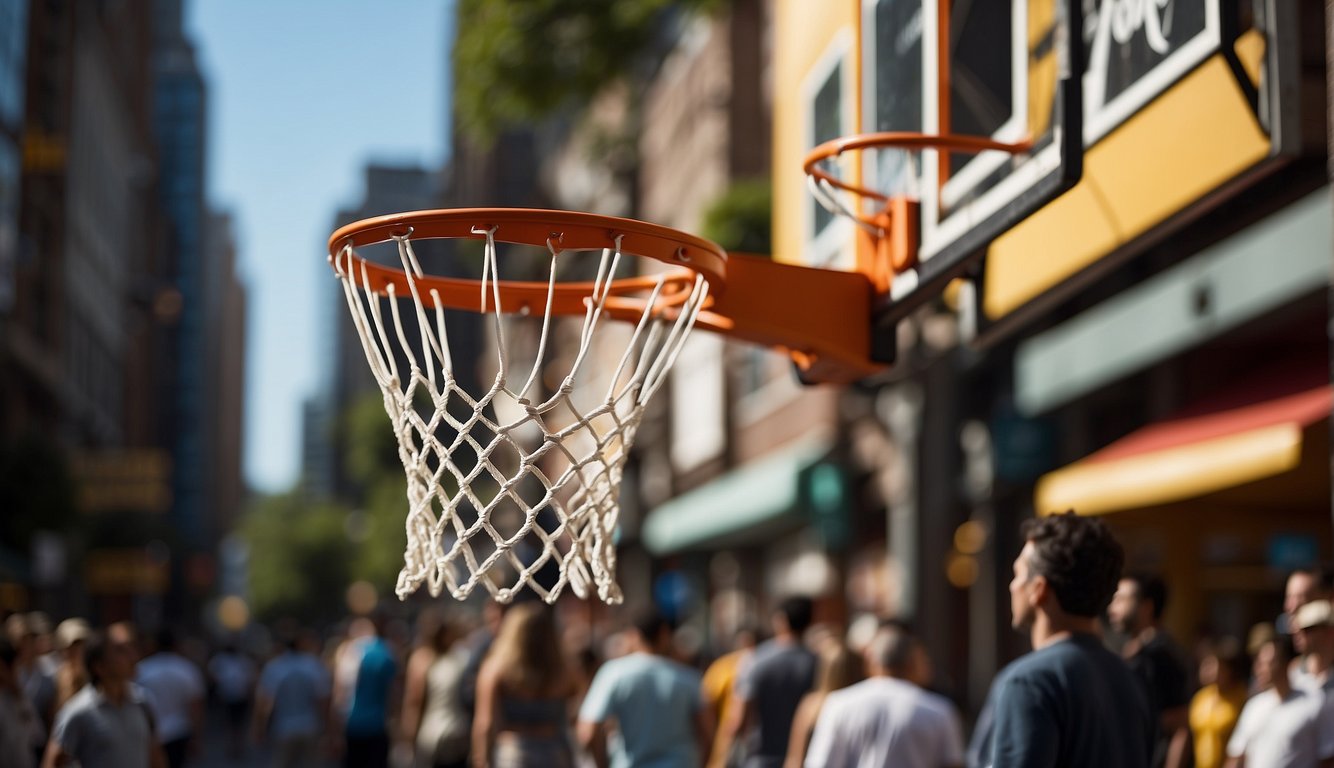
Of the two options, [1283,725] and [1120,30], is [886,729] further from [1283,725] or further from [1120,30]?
[1120,30]

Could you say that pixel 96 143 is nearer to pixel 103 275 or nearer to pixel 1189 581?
pixel 103 275

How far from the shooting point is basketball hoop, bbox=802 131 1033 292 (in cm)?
626

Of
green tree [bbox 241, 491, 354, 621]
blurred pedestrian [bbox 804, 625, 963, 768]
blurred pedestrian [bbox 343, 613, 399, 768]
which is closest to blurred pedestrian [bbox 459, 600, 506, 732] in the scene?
blurred pedestrian [bbox 343, 613, 399, 768]

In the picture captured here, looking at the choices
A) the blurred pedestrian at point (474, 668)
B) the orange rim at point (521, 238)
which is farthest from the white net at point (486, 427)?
the blurred pedestrian at point (474, 668)

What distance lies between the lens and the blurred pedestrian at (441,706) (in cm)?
1157

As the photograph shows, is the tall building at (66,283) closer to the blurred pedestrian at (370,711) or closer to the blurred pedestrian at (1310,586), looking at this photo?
the blurred pedestrian at (370,711)

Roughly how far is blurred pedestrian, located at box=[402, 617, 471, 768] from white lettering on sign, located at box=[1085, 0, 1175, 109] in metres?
6.48

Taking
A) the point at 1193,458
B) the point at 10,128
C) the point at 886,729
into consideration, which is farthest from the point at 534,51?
the point at 10,128

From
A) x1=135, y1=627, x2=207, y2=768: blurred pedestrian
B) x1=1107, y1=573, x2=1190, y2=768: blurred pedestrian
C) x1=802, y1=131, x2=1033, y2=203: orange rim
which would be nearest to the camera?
x1=802, y1=131, x2=1033, y2=203: orange rim

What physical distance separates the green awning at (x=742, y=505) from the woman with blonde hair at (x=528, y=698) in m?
16.2

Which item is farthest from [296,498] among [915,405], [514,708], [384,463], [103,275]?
[514,708]

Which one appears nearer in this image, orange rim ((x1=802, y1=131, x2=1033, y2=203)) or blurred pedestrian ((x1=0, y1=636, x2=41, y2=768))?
orange rim ((x1=802, y1=131, x2=1033, y2=203))

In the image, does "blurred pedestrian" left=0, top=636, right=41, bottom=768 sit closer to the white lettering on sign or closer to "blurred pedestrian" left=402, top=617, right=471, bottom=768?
"blurred pedestrian" left=402, top=617, right=471, bottom=768

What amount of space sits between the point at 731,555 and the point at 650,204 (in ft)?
26.5
